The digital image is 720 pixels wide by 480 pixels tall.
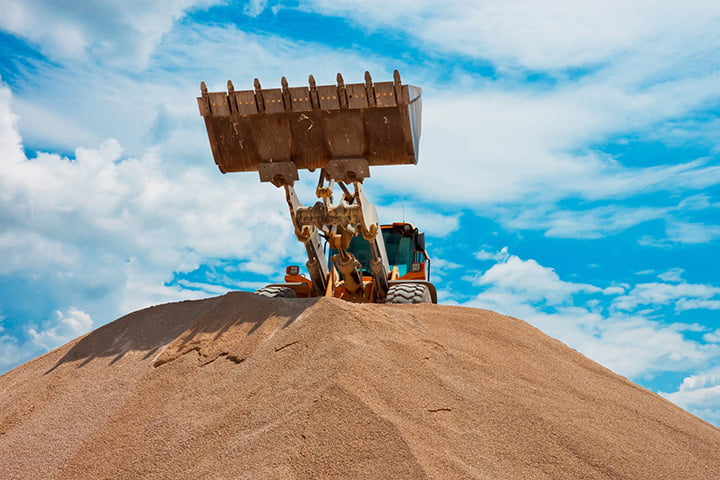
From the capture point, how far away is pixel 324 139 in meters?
7.92

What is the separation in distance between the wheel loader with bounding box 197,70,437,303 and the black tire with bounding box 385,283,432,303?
1cm

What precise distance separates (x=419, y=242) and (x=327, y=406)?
242 inches

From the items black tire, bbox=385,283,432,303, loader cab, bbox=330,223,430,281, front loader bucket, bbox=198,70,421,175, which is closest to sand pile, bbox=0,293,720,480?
black tire, bbox=385,283,432,303

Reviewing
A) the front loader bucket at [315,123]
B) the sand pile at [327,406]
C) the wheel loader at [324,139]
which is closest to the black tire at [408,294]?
the wheel loader at [324,139]

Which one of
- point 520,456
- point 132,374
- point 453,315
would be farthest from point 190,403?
point 453,315

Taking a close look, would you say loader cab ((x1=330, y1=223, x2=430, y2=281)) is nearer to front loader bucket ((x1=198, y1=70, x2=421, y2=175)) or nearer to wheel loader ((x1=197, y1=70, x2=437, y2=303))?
wheel loader ((x1=197, y1=70, x2=437, y2=303))

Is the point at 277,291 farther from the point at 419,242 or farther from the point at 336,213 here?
the point at 419,242

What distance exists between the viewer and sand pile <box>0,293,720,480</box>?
178 inches

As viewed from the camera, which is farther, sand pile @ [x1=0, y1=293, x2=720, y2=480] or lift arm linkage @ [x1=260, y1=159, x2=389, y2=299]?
lift arm linkage @ [x1=260, y1=159, x2=389, y2=299]

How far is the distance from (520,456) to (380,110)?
14.2 feet

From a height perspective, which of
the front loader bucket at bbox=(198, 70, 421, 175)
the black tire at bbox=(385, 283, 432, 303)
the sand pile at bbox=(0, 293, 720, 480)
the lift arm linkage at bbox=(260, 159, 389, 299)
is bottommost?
the sand pile at bbox=(0, 293, 720, 480)

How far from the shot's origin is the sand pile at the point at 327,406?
14.8ft

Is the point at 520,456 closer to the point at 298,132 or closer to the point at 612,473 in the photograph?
the point at 612,473

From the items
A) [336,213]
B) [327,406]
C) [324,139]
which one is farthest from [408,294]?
[327,406]
